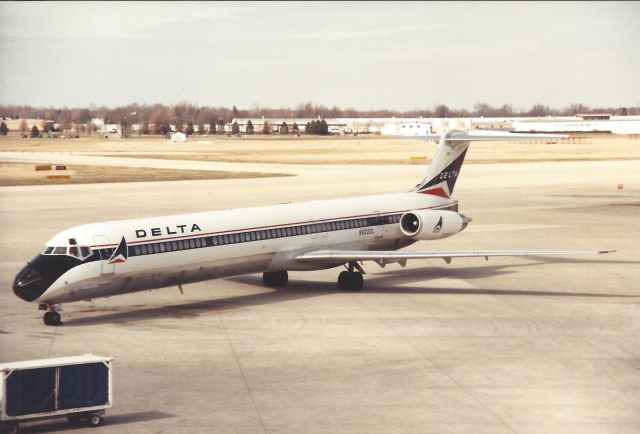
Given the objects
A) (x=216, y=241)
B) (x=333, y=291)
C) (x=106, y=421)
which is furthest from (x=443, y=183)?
(x=106, y=421)

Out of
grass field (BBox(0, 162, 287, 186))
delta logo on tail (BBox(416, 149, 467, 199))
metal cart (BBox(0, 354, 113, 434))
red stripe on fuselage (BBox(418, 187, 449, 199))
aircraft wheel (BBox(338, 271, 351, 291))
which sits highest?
delta logo on tail (BBox(416, 149, 467, 199))

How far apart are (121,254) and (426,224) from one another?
39.1 ft

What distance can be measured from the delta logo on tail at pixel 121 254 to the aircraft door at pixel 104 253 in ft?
0.37

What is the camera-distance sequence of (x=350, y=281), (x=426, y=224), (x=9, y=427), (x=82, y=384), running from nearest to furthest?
1. (x=9, y=427)
2. (x=82, y=384)
3. (x=350, y=281)
4. (x=426, y=224)

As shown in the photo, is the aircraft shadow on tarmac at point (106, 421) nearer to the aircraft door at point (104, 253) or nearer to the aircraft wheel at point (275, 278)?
the aircraft door at point (104, 253)

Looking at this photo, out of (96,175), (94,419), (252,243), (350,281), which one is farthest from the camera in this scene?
(96,175)

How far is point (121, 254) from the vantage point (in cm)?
2545

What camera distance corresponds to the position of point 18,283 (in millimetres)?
24578

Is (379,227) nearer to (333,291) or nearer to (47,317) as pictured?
(333,291)

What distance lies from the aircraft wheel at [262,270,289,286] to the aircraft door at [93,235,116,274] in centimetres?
748

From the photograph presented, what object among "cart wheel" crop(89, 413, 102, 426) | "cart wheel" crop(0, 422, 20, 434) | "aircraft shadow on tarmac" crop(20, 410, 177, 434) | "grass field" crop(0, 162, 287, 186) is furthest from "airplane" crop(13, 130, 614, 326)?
"grass field" crop(0, 162, 287, 186)

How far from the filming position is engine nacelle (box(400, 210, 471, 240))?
109 ft

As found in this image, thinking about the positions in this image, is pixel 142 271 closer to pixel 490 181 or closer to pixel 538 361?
pixel 538 361

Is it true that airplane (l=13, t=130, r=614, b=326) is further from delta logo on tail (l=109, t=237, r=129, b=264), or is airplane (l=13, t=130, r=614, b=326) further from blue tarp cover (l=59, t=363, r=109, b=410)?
blue tarp cover (l=59, t=363, r=109, b=410)
